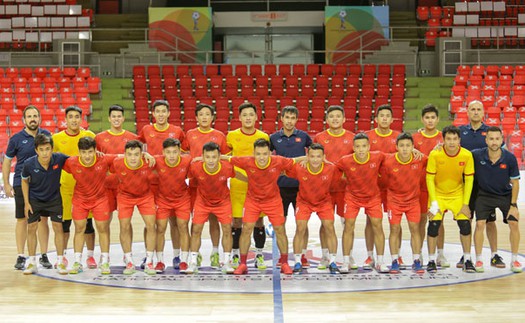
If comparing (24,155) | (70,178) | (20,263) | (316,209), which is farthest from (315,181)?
(20,263)

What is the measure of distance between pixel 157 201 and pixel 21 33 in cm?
1675

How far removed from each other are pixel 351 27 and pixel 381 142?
50.5 ft

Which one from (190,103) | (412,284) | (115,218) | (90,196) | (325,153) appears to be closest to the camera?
(412,284)

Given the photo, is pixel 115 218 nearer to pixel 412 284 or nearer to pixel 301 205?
pixel 301 205

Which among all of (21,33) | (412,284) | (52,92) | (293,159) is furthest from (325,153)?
(21,33)

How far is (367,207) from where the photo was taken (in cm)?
762

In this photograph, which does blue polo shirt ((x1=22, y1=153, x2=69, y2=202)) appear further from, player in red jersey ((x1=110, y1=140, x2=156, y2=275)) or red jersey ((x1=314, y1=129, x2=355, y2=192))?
red jersey ((x1=314, y1=129, x2=355, y2=192))

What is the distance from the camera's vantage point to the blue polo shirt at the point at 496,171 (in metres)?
7.64

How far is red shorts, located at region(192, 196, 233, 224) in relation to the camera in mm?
7590

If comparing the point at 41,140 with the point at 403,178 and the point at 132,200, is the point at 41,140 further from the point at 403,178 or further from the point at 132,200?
the point at 403,178

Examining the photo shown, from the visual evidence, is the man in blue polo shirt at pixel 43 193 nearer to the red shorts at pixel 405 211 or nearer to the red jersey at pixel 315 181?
the red jersey at pixel 315 181

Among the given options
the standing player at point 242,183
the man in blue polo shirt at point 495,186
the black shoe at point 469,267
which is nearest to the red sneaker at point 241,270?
the standing player at point 242,183

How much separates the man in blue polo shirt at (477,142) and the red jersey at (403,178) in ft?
2.17

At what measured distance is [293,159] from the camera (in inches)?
299
